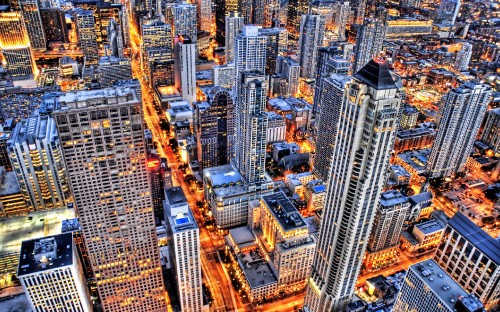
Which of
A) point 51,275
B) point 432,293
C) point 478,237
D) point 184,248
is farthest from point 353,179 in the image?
point 51,275

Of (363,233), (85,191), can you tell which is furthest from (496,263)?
(85,191)

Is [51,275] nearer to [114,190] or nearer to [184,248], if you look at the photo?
[114,190]

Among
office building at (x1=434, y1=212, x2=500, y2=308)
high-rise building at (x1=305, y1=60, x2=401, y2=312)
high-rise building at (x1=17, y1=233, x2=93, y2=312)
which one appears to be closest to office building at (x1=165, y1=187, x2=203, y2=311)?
high-rise building at (x1=17, y1=233, x2=93, y2=312)

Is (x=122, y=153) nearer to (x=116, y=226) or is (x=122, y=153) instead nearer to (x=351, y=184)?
(x=116, y=226)

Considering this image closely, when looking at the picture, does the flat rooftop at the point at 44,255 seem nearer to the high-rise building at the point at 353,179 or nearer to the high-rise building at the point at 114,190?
the high-rise building at the point at 114,190

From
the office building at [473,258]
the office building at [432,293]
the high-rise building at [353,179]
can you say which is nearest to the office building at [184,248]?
the high-rise building at [353,179]
